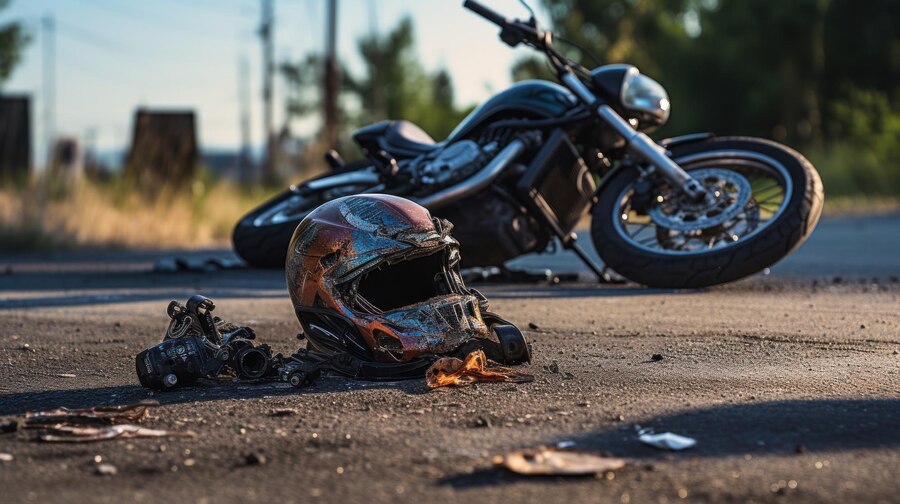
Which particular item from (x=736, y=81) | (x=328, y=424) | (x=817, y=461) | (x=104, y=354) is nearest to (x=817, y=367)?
(x=817, y=461)

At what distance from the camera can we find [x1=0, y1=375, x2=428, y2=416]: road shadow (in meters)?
4.91

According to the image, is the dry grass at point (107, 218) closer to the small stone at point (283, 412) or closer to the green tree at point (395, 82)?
the small stone at point (283, 412)

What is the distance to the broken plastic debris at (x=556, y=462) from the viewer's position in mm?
3662

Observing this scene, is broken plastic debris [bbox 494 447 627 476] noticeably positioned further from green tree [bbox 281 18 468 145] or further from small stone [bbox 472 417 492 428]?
green tree [bbox 281 18 468 145]

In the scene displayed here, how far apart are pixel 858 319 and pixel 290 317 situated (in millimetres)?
3306

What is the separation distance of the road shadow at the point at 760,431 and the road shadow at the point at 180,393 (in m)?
1.10

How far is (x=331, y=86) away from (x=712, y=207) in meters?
21.6

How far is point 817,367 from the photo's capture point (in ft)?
18.3

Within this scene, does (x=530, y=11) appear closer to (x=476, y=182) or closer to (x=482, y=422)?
(x=476, y=182)

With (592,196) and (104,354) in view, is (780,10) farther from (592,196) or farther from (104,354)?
(104,354)

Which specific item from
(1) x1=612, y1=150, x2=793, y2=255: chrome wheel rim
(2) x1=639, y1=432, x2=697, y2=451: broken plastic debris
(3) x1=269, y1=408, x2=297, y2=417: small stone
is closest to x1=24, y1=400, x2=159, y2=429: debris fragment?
(3) x1=269, y1=408, x2=297, y2=417: small stone

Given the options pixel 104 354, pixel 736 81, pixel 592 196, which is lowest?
pixel 104 354

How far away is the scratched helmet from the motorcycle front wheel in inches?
122

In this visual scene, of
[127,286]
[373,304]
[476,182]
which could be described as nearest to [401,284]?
[373,304]
